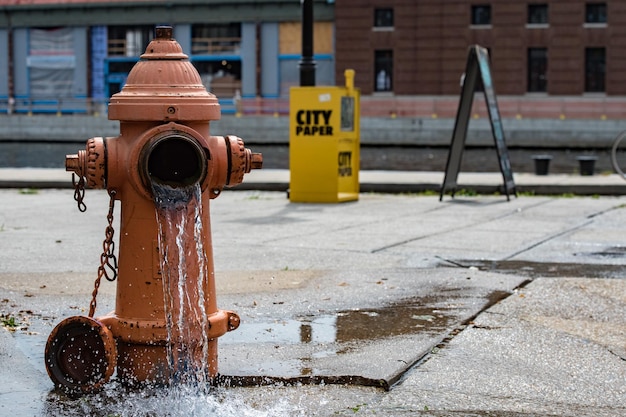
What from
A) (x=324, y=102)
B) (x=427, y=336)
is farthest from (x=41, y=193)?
(x=427, y=336)

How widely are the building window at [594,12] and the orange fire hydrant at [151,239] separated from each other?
179 feet

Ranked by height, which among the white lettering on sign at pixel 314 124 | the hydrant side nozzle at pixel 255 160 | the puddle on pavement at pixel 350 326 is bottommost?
the puddle on pavement at pixel 350 326

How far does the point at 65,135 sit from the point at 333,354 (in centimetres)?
5047

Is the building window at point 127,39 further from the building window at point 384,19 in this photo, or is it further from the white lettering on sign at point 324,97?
the white lettering on sign at point 324,97

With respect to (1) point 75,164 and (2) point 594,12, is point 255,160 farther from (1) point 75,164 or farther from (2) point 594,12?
(2) point 594,12

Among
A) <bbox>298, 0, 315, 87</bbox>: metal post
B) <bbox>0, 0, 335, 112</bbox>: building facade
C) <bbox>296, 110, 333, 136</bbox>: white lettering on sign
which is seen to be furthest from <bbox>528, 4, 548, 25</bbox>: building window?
<bbox>296, 110, 333, 136</bbox>: white lettering on sign

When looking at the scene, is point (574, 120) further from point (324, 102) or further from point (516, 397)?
point (516, 397)

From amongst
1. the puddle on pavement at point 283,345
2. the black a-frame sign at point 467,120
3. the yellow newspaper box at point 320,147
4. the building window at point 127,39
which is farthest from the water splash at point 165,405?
the building window at point 127,39

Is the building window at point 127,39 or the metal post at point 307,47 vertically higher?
the building window at point 127,39

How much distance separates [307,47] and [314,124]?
4.51 ft

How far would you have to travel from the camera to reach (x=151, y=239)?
5.02 m

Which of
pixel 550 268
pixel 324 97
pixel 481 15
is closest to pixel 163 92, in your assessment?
pixel 550 268

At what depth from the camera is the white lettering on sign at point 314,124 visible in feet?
50.7

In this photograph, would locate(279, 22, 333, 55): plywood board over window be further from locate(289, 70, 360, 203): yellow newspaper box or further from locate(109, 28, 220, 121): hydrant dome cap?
locate(109, 28, 220, 121): hydrant dome cap
